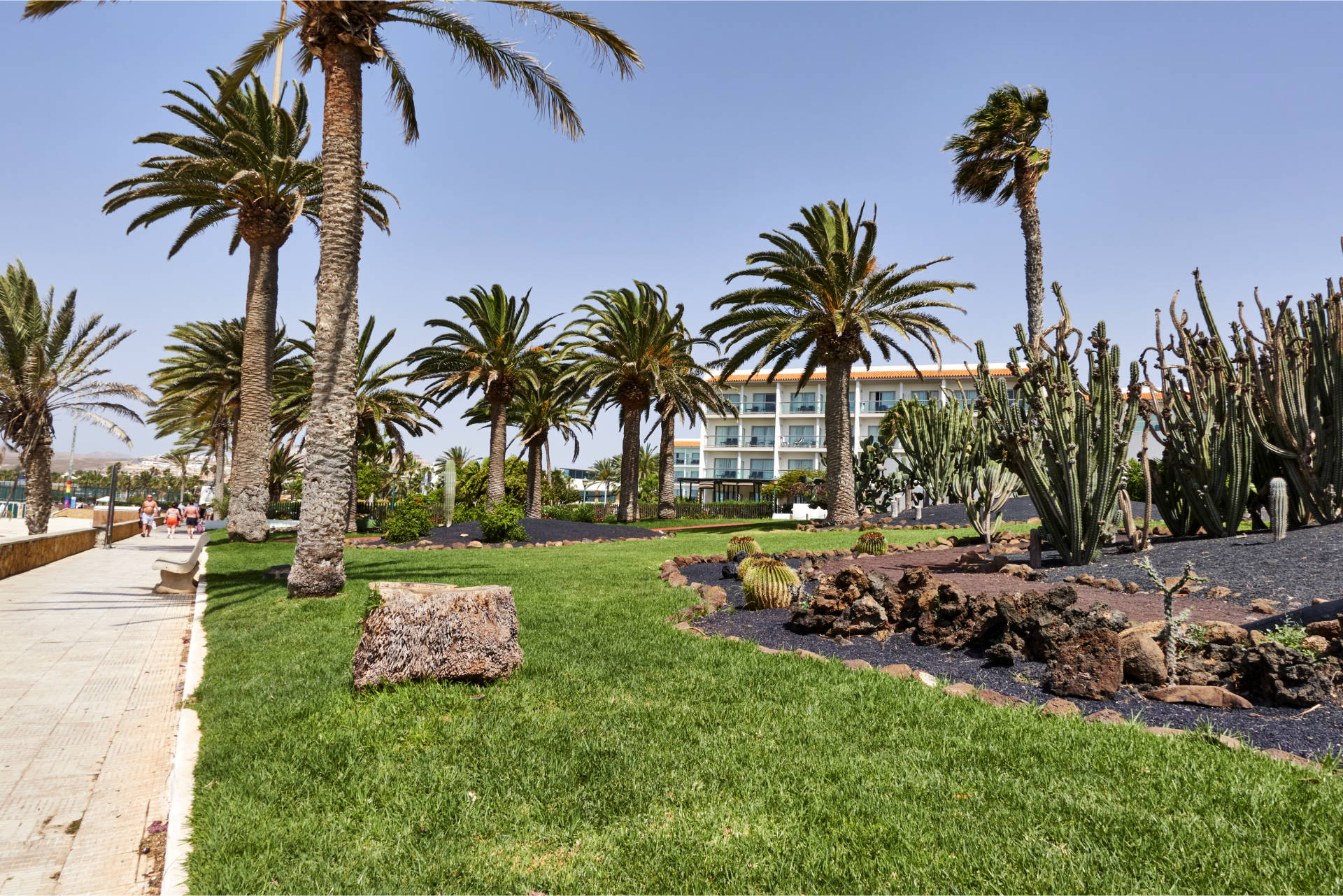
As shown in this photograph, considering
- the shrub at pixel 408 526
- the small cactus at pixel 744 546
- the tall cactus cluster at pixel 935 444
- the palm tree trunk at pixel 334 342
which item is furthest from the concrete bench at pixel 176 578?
the tall cactus cluster at pixel 935 444

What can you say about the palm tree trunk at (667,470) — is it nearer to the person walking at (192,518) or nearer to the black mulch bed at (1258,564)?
the person walking at (192,518)

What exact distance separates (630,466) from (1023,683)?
26276mm

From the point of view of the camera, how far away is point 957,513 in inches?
977

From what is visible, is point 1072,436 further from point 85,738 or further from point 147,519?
point 147,519

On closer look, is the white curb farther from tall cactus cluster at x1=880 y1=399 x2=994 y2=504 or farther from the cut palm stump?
tall cactus cluster at x1=880 y1=399 x2=994 y2=504

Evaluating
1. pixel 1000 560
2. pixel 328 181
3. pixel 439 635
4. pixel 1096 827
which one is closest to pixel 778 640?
pixel 439 635

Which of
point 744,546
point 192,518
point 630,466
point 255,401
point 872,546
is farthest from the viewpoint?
point 630,466

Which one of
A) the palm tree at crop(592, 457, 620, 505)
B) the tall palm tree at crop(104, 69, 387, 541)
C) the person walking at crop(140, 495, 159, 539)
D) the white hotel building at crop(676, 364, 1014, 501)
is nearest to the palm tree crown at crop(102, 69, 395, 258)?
the tall palm tree at crop(104, 69, 387, 541)

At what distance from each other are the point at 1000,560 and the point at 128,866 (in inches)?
384

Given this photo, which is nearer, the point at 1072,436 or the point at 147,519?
the point at 1072,436

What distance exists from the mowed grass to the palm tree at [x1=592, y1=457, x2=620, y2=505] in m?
78.6

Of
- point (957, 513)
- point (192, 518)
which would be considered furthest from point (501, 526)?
point (192, 518)

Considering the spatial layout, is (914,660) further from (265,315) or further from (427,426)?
(427,426)

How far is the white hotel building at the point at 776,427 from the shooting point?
6669 cm
